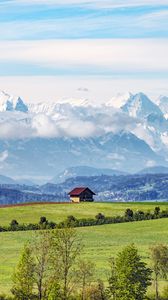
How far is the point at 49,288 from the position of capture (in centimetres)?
8569

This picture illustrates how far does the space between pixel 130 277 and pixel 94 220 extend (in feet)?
287

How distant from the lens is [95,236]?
15162 centimetres

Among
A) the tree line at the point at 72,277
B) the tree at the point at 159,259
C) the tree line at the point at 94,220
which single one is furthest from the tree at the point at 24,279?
the tree line at the point at 94,220

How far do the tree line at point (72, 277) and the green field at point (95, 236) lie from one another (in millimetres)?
6486

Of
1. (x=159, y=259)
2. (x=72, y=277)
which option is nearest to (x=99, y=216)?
(x=159, y=259)

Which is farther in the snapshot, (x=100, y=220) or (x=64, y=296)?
(x=100, y=220)

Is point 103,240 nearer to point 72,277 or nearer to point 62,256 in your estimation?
point 72,277

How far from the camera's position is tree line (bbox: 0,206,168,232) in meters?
166

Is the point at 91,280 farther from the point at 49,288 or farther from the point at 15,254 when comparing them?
the point at 15,254

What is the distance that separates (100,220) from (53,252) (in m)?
83.8

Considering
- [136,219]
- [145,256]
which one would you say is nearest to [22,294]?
[145,256]

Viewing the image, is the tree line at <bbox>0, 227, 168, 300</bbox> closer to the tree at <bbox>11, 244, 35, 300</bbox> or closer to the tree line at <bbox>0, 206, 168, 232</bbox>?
the tree at <bbox>11, 244, 35, 300</bbox>

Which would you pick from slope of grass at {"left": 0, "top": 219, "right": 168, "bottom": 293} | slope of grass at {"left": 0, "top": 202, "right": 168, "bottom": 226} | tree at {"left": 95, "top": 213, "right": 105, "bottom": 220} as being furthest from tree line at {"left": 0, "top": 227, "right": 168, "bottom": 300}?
slope of grass at {"left": 0, "top": 202, "right": 168, "bottom": 226}

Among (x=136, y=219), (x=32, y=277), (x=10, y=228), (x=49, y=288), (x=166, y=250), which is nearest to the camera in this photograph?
(x=49, y=288)
